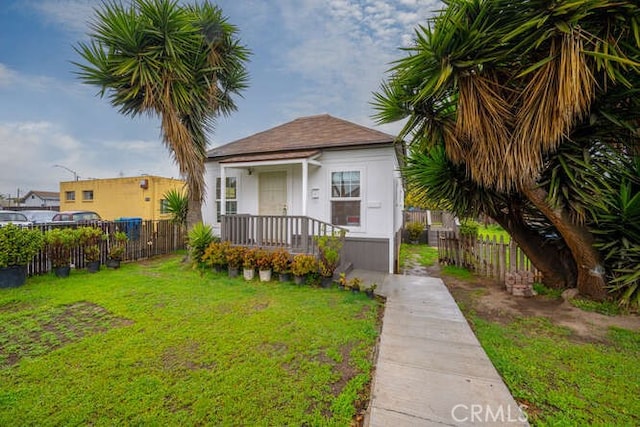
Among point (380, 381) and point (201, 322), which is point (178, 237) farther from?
point (380, 381)

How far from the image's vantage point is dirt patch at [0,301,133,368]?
3.24 m

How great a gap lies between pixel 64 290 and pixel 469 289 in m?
9.12

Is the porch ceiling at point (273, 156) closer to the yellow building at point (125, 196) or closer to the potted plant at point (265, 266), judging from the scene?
the potted plant at point (265, 266)

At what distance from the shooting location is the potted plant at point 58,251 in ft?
22.0

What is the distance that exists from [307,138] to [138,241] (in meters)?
7.18

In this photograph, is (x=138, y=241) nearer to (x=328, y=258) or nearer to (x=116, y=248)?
(x=116, y=248)

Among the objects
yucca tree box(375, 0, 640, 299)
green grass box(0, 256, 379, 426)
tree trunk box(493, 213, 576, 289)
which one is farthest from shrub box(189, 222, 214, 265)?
tree trunk box(493, 213, 576, 289)

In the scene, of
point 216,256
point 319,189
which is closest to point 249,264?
point 216,256

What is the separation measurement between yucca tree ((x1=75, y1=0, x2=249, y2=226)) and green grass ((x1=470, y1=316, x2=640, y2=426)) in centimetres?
840

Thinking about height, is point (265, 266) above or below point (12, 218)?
below

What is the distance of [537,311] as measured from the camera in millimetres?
4832

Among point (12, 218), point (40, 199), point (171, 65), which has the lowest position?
point (12, 218)

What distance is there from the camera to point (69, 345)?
3359 millimetres

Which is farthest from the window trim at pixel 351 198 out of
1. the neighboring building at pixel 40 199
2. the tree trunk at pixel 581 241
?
the neighboring building at pixel 40 199
